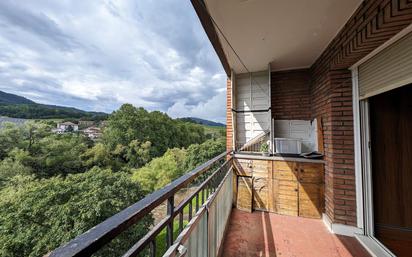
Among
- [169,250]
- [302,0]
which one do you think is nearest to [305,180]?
[302,0]

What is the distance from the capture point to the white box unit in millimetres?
3180

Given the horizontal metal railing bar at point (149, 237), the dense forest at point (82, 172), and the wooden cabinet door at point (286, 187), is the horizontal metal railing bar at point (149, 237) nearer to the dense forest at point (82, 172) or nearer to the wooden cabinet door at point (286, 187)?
the wooden cabinet door at point (286, 187)

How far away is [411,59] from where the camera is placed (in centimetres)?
150

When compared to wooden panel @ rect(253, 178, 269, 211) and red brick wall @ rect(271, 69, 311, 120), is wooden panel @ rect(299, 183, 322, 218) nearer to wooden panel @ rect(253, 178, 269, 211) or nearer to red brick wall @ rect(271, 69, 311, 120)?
wooden panel @ rect(253, 178, 269, 211)

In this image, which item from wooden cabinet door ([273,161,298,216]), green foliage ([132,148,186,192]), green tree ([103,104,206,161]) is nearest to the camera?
wooden cabinet door ([273,161,298,216])

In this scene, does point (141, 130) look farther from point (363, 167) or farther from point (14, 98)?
point (363, 167)

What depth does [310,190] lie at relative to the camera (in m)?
2.88

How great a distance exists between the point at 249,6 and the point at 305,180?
261 centimetres

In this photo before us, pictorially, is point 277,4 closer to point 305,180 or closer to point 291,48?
point 291,48

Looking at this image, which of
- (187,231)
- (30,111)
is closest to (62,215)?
(187,231)

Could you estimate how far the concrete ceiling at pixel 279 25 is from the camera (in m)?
1.73

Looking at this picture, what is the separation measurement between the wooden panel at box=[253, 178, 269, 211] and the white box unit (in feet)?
2.01

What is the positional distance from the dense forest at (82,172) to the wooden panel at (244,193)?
3.89 meters

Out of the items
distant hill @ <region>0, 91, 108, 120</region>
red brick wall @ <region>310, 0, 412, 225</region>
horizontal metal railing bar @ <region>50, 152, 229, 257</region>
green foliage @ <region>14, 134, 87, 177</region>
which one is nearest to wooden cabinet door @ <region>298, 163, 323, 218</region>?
red brick wall @ <region>310, 0, 412, 225</region>
